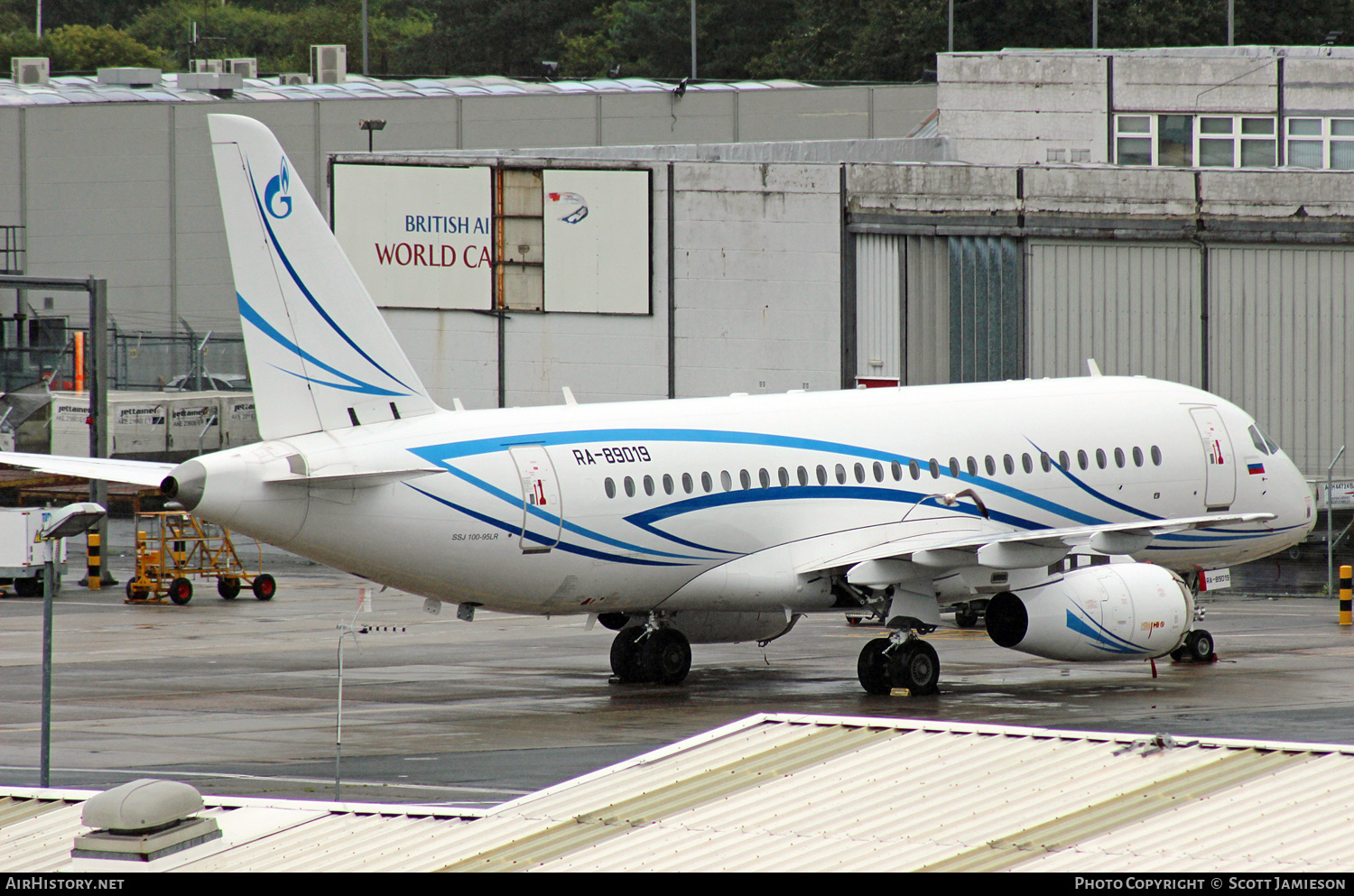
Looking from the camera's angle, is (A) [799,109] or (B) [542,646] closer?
(B) [542,646]

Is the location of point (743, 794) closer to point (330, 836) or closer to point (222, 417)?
point (330, 836)

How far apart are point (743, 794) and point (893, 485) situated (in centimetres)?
1575

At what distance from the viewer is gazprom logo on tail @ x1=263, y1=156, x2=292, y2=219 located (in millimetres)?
23375

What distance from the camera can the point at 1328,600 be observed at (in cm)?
4081

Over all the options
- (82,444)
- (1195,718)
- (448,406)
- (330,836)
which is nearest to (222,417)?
(82,444)

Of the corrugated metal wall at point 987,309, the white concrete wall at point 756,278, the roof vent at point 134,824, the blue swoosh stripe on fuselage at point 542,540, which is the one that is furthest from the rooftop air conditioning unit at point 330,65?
the roof vent at point 134,824

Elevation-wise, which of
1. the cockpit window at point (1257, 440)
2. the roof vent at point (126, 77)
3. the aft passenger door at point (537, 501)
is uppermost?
the roof vent at point (126, 77)

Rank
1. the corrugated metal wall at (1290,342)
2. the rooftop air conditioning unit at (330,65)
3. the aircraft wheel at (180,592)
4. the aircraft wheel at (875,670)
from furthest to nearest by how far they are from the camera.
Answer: the rooftop air conditioning unit at (330,65) < the corrugated metal wall at (1290,342) < the aircraft wheel at (180,592) < the aircraft wheel at (875,670)

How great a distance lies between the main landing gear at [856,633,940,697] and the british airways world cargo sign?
26.3 metres

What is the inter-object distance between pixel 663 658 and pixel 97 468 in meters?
8.43

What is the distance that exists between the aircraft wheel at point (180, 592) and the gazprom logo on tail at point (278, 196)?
1945 centimetres

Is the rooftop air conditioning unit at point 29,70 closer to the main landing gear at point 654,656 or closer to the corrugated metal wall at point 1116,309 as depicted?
the corrugated metal wall at point 1116,309

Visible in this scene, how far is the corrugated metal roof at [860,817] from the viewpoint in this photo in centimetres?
1073

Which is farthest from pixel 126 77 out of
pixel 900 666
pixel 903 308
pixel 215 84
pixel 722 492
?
pixel 900 666
